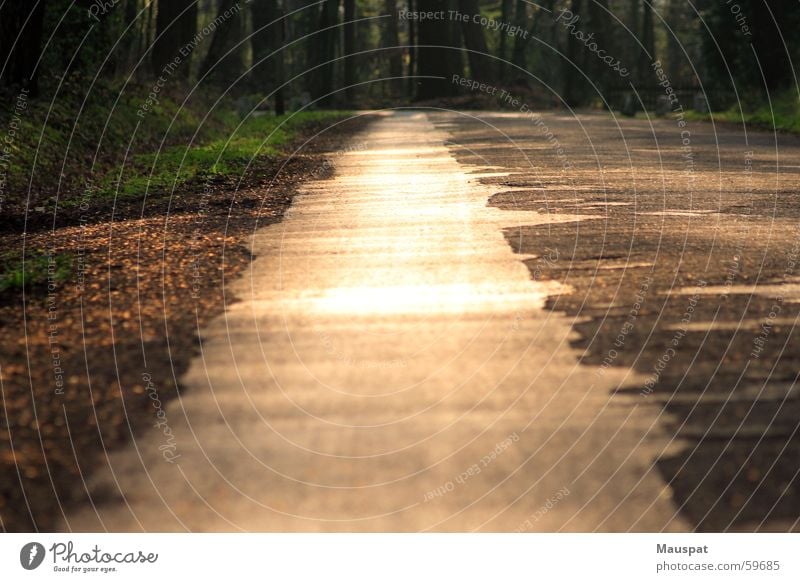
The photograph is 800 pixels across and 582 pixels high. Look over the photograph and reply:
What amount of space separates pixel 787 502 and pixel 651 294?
3124 millimetres

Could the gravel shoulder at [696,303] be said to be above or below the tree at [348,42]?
above

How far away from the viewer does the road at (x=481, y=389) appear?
364 centimetres

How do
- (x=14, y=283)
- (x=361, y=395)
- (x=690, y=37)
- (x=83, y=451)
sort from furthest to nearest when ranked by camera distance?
1. (x=690, y=37)
2. (x=14, y=283)
3. (x=361, y=395)
4. (x=83, y=451)

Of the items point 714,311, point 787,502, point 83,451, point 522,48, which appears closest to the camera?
point 787,502

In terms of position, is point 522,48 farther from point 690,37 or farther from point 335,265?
point 335,265

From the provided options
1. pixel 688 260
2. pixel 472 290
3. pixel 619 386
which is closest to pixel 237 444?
pixel 619 386

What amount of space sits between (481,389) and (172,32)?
2889 centimetres

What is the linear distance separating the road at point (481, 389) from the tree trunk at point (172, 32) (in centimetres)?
2273

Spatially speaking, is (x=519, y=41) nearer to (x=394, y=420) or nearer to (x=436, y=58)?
(x=436, y=58)

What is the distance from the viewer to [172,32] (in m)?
32.2

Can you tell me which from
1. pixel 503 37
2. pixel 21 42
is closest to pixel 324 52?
pixel 503 37

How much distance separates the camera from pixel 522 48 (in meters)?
75.4
